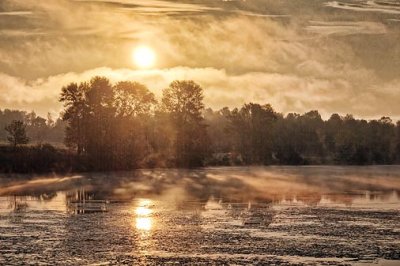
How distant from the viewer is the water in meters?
25.7

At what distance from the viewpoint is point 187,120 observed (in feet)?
471

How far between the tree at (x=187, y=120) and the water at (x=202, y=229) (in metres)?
80.4

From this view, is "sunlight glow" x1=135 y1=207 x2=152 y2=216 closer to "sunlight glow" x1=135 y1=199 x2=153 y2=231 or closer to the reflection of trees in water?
"sunlight glow" x1=135 y1=199 x2=153 y2=231

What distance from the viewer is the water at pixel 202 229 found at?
25656 mm

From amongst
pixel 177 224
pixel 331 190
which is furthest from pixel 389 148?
pixel 177 224

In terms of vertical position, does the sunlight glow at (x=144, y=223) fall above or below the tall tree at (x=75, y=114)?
below

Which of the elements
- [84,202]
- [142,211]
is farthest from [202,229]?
[84,202]

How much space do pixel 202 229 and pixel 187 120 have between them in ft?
361

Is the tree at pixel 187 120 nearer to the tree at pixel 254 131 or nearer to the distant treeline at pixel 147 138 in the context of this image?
the distant treeline at pixel 147 138

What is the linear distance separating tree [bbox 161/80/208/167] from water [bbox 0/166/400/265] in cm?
8040

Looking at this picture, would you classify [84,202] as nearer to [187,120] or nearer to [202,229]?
[202,229]

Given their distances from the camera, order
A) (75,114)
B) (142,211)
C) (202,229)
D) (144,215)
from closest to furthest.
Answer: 1. (202,229)
2. (144,215)
3. (142,211)
4. (75,114)

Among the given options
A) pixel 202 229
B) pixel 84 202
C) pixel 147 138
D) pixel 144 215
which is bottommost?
pixel 202 229

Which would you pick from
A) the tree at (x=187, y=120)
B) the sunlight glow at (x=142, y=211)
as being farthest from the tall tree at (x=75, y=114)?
the sunlight glow at (x=142, y=211)
